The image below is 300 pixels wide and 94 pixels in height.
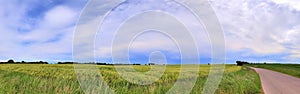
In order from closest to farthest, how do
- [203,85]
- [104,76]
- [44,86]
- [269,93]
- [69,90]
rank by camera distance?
[69,90], [44,86], [104,76], [203,85], [269,93]

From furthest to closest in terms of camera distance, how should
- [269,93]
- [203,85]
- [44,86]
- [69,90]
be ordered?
[269,93] < [203,85] < [44,86] < [69,90]

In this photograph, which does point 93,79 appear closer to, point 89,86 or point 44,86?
point 89,86

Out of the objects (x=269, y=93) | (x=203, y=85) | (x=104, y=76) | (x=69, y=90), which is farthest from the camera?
(x=269, y=93)

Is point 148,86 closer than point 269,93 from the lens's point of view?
Yes

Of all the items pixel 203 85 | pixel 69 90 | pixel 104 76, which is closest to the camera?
pixel 69 90

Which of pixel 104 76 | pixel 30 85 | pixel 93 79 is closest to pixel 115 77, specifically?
pixel 104 76

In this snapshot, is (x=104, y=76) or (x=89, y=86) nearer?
(x=89, y=86)

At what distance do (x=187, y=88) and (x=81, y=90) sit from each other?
417cm

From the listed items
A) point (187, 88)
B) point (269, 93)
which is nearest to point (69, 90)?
point (187, 88)

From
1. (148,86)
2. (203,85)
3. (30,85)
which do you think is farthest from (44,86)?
(203,85)

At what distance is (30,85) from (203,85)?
7.12 metres

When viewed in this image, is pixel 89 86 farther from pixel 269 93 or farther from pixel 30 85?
pixel 269 93

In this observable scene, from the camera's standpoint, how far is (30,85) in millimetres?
12352

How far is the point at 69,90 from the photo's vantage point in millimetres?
11141
